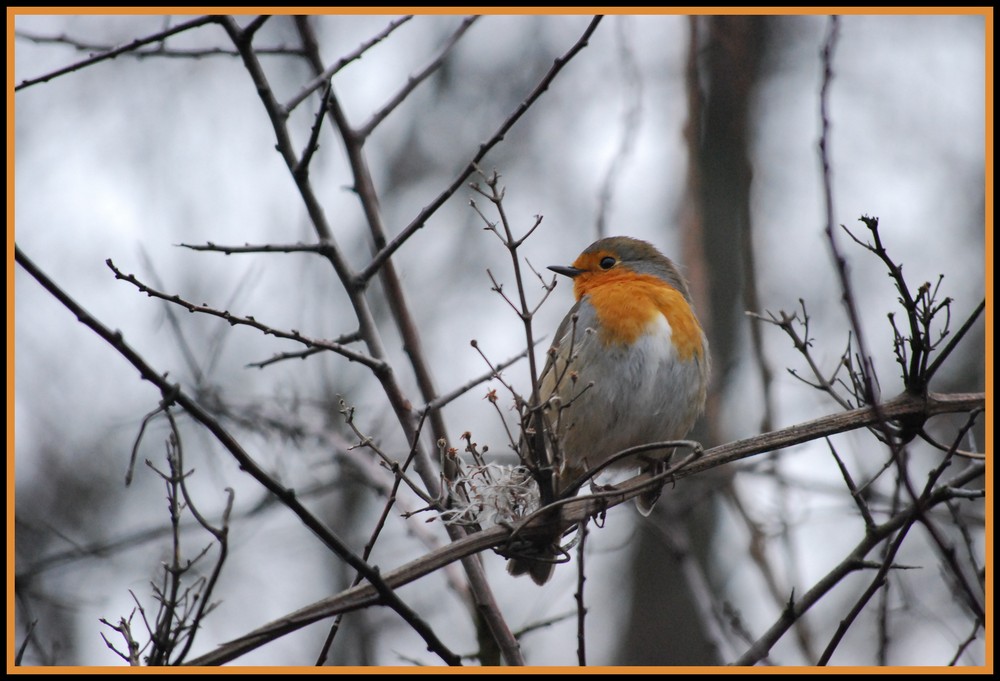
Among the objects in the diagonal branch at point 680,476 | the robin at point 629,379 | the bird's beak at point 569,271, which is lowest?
the diagonal branch at point 680,476

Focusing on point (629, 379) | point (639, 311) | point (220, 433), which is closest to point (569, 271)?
point (639, 311)

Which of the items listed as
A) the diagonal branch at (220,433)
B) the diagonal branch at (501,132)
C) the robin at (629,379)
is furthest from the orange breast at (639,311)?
the diagonal branch at (220,433)

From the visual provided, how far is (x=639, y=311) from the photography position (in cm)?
411

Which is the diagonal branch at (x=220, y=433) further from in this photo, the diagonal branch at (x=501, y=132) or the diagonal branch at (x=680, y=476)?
the diagonal branch at (x=501, y=132)

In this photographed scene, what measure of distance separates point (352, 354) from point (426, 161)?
802 centimetres

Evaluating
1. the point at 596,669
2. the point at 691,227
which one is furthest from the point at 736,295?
the point at 596,669

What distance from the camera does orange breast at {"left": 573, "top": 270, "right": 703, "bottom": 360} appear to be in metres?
4.05

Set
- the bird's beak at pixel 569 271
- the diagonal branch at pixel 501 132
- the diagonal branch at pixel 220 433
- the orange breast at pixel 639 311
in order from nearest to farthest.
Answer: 1. the diagonal branch at pixel 220 433
2. the diagonal branch at pixel 501 132
3. the orange breast at pixel 639 311
4. the bird's beak at pixel 569 271

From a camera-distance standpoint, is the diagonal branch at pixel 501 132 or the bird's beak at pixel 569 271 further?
the bird's beak at pixel 569 271

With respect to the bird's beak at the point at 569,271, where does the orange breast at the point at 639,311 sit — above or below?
below

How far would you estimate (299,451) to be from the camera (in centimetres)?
497

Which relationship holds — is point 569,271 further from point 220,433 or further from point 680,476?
point 220,433

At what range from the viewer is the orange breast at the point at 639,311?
4.05 metres

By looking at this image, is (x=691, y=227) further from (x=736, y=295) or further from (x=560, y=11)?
(x=736, y=295)
